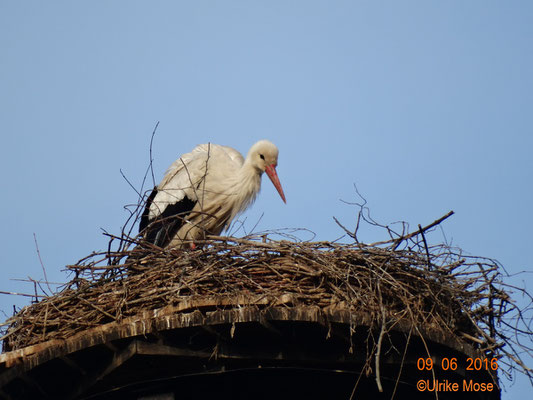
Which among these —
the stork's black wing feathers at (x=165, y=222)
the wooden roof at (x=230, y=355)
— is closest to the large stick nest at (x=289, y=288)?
the wooden roof at (x=230, y=355)

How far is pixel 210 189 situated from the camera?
7.23m

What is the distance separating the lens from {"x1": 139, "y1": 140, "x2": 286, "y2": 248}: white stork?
23.5 feet

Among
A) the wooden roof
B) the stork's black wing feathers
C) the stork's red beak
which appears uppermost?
the stork's red beak

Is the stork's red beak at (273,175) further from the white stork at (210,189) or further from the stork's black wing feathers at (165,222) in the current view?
the stork's black wing feathers at (165,222)

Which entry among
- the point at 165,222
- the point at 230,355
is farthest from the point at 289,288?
the point at 165,222

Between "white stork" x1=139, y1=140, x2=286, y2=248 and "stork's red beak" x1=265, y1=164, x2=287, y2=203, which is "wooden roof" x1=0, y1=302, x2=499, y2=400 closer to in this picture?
"white stork" x1=139, y1=140, x2=286, y2=248

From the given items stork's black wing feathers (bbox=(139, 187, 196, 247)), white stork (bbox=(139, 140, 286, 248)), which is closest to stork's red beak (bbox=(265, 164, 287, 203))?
white stork (bbox=(139, 140, 286, 248))

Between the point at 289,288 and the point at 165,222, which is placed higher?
the point at 165,222

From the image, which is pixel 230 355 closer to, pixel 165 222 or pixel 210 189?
pixel 165 222

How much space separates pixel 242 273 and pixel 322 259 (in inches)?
18.0

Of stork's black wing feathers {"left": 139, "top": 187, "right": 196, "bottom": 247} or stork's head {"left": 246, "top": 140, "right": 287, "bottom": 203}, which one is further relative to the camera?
stork's head {"left": 246, "top": 140, "right": 287, "bottom": 203}

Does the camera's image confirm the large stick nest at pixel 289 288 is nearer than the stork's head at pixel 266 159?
Yes

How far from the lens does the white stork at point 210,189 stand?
7172 mm

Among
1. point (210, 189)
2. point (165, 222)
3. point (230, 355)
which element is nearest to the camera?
point (230, 355)
